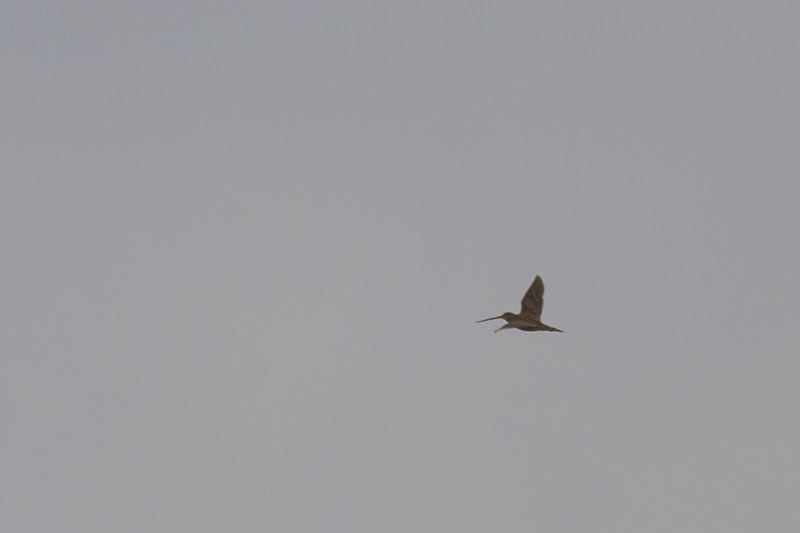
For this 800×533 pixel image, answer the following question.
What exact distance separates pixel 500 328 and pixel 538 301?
2894 mm

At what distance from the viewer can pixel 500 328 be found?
65688 mm

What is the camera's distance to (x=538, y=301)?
66625 millimetres
